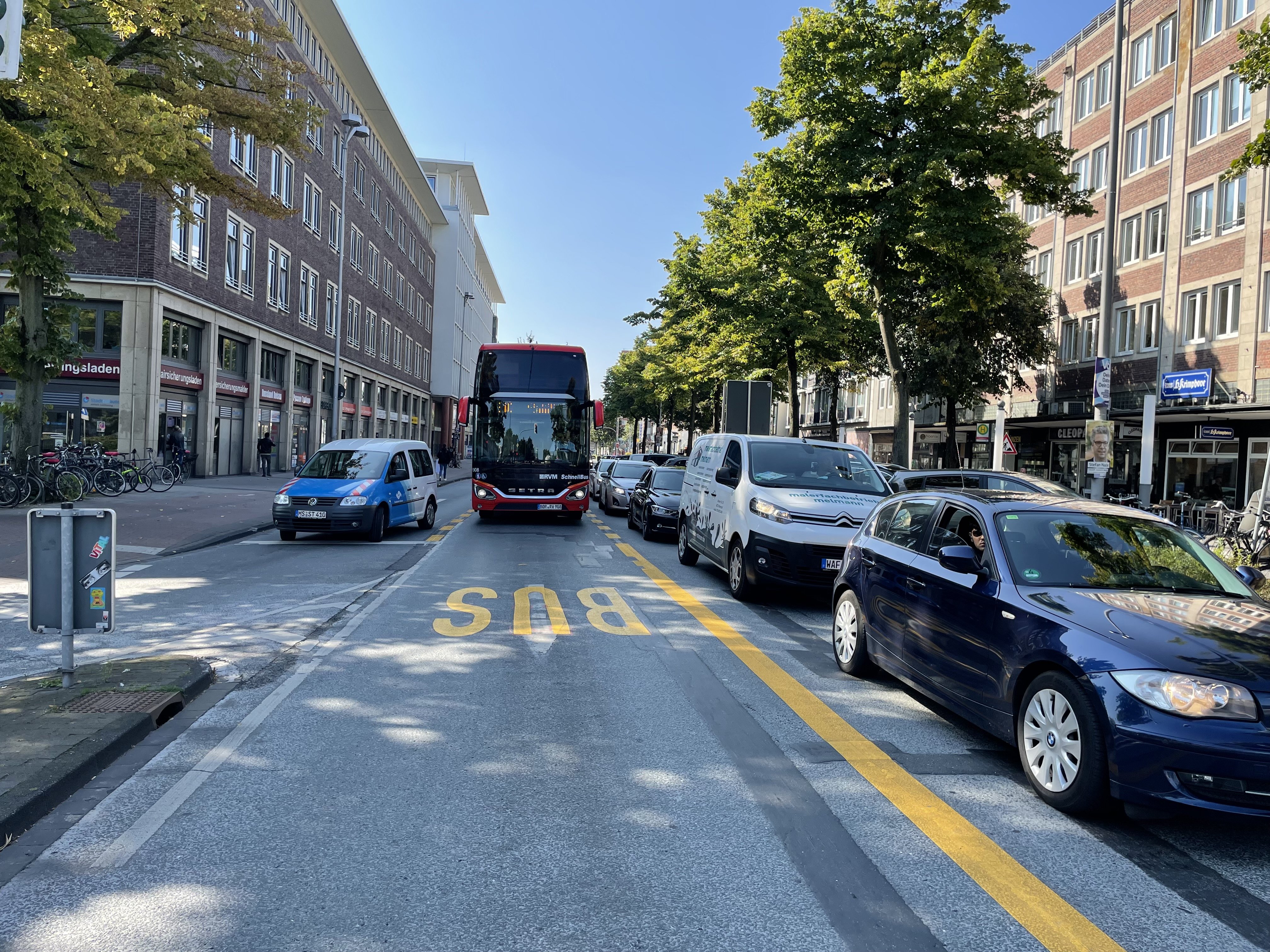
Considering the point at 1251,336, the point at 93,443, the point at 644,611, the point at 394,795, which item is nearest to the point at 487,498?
the point at 644,611

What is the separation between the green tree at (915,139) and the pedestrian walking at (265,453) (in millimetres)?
21544

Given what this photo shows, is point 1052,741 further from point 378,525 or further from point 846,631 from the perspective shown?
point 378,525

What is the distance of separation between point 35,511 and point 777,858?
15.0 feet

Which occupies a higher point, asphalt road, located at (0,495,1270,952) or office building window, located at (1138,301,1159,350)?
office building window, located at (1138,301,1159,350)

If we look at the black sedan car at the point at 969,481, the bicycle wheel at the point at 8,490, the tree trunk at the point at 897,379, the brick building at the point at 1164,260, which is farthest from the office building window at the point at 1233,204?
the bicycle wheel at the point at 8,490

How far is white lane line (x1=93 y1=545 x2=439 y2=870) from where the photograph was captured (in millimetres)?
3686

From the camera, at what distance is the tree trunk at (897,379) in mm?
22078

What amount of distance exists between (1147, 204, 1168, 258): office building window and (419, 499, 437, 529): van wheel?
80.3 ft

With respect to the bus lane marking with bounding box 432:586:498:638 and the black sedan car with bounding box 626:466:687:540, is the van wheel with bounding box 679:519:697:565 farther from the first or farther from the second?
the bus lane marking with bounding box 432:586:498:638

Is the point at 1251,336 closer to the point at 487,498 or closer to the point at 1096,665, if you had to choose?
the point at 487,498

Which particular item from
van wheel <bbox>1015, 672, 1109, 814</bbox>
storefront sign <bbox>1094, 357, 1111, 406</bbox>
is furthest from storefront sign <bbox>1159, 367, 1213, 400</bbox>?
van wheel <bbox>1015, 672, 1109, 814</bbox>

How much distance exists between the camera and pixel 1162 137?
30859 millimetres

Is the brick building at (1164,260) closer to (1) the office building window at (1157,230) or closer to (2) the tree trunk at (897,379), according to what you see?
(1) the office building window at (1157,230)

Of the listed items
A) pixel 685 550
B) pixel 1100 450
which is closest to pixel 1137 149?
pixel 1100 450
